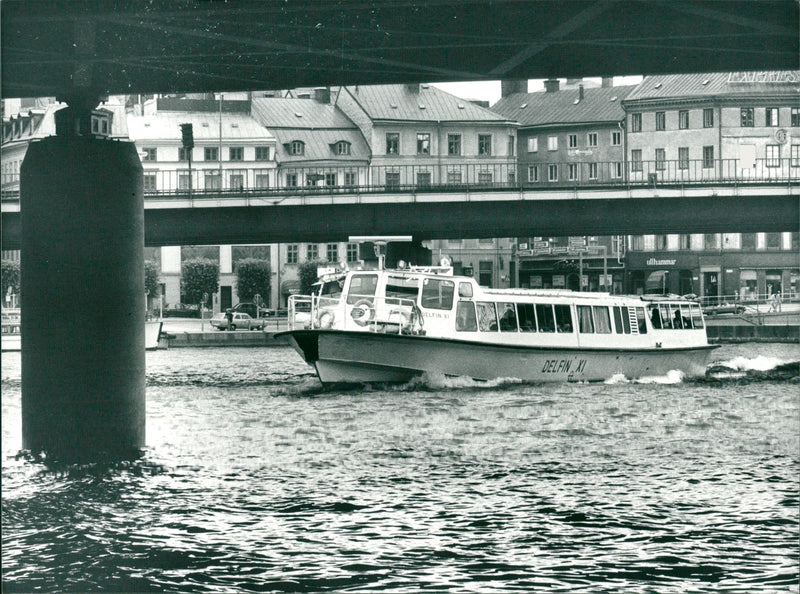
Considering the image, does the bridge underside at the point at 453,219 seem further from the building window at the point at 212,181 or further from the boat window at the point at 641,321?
the boat window at the point at 641,321

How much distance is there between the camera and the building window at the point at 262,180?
44500 millimetres

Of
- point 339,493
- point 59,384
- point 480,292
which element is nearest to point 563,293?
point 480,292

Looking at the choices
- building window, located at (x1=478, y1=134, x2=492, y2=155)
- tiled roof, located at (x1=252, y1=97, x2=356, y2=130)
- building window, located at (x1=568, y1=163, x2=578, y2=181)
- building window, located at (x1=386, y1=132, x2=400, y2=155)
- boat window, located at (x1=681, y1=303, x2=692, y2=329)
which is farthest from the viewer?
building window, located at (x1=568, y1=163, x2=578, y2=181)

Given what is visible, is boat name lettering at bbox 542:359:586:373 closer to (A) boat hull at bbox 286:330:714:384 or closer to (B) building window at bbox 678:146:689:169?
(A) boat hull at bbox 286:330:714:384

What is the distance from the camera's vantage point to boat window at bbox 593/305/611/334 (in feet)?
127

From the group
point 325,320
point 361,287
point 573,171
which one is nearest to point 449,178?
point 573,171

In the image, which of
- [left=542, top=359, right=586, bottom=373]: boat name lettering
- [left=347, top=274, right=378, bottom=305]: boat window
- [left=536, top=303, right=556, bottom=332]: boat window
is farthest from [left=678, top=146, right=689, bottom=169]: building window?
[left=347, top=274, right=378, bottom=305]: boat window

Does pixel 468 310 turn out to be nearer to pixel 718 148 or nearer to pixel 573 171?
pixel 573 171

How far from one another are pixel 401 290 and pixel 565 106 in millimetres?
11985

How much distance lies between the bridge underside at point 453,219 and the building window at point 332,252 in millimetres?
7521

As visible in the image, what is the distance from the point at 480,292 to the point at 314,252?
15453 millimetres

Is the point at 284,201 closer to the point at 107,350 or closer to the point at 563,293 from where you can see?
the point at 563,293

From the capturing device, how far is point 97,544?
1440cm

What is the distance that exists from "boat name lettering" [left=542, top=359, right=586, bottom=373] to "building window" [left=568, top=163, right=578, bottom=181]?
23.2 feet
